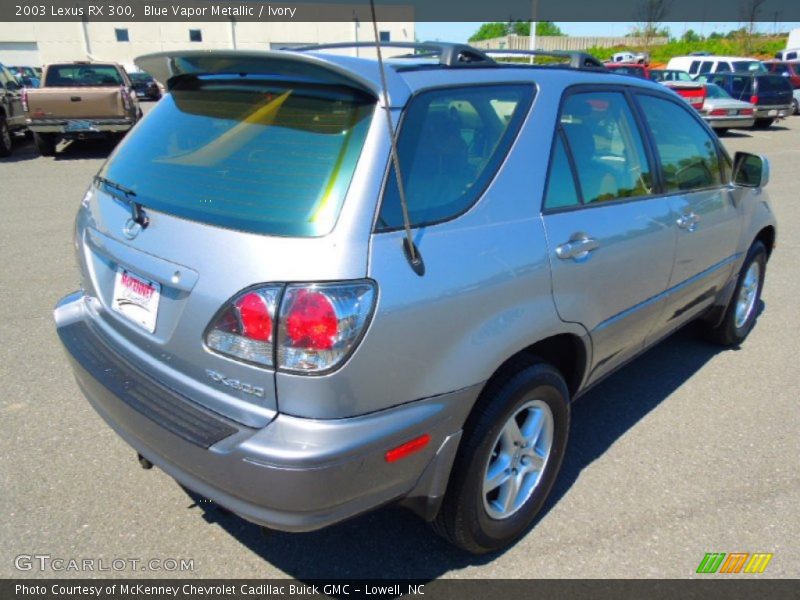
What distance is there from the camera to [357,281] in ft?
6.09

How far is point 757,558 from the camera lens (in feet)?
8.49

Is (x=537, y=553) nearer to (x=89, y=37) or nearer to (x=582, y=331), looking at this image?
(x=582, y=331)

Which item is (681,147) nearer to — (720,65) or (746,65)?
(720,65)

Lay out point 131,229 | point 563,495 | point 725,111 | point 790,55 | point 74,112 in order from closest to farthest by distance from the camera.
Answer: point 131,229, point 563,495, point 74,112, point 725,111, point 790,55

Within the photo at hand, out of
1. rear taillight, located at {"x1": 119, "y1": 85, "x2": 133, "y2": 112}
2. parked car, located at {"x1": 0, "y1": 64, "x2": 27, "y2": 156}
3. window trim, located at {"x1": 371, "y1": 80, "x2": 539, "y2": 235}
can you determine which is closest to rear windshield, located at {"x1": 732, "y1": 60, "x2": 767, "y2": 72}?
rear taillight, located at {"x1": 119, "y1": 85, "x2": 133, "y2": 112}

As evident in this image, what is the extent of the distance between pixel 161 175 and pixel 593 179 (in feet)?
5.92

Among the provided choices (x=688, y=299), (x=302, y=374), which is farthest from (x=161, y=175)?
(x=688, y=299)

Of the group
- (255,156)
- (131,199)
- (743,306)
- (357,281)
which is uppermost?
(255,156)

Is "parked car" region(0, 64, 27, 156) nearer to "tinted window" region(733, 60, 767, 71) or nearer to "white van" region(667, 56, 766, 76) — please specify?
"white van" region(667, 56, 766, 76)

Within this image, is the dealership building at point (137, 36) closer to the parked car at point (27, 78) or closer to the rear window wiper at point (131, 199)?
the parked car at point (27, 78)

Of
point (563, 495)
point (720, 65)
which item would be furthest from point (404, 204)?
point (720, 65)

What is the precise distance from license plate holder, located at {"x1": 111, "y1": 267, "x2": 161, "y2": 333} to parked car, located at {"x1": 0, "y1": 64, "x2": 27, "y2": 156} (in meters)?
12.2

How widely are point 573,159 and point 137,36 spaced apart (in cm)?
5492

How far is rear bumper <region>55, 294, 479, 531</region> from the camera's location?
6.07 ft
